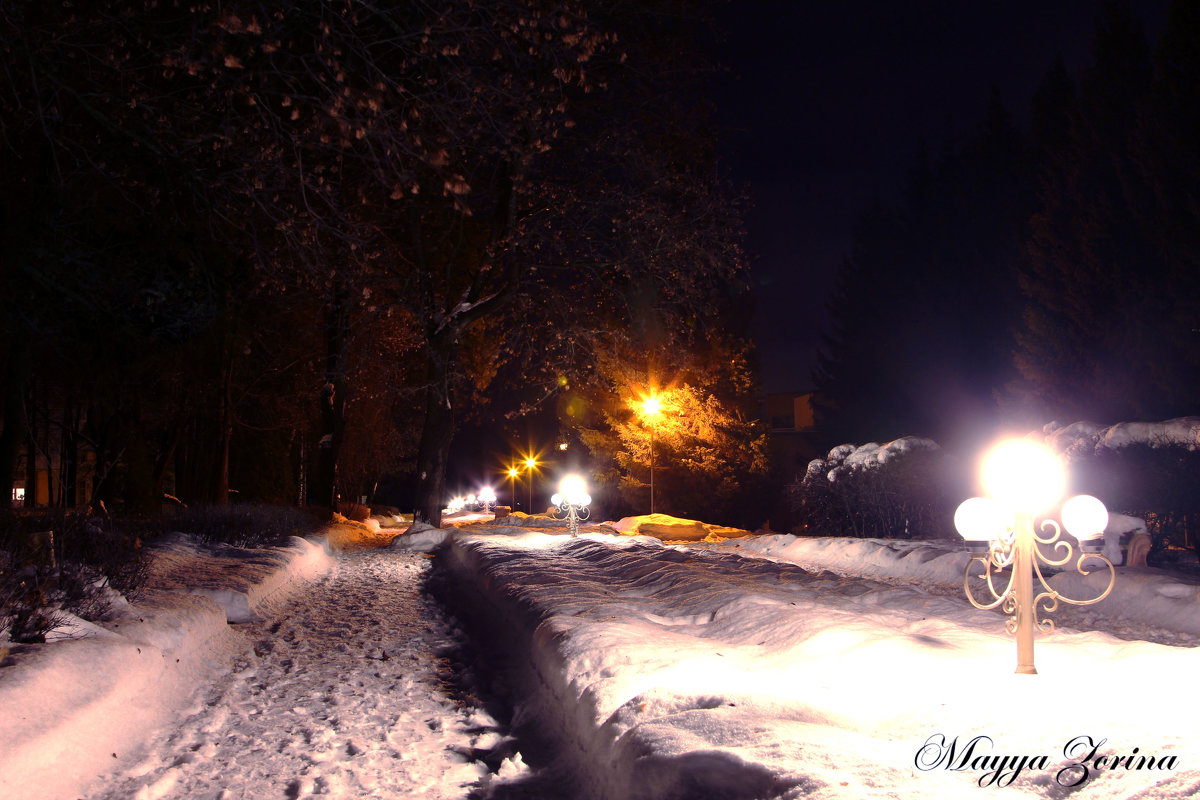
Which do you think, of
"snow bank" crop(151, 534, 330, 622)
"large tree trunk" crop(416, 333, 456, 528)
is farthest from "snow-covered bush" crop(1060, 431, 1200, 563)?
"large tree trunk" crop(416, 333, 456, 528)

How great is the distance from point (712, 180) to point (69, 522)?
13518mm

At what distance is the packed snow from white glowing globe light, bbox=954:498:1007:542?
2.58 ft

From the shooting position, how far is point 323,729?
4.93 meters

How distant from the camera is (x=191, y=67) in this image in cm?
665

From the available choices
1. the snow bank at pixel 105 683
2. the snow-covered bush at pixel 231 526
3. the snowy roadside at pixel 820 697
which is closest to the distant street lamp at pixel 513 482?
the snow-covered bush at pixel 231 526

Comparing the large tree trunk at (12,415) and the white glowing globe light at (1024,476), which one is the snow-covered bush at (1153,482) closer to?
the white glowing globe light at (1024,476)

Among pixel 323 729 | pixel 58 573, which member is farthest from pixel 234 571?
pixel 323 729

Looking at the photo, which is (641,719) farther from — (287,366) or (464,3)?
(287,366)

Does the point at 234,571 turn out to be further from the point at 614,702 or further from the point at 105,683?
the point at 614,702

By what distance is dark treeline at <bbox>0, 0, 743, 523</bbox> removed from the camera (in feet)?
25.1

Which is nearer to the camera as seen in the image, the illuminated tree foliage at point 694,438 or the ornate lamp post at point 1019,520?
the ornate lamp post at point 1019,520

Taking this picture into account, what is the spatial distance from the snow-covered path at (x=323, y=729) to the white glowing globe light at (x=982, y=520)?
3.14m

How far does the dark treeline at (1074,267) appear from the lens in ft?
58.2

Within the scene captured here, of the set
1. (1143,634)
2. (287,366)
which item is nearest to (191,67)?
(1143,634)
